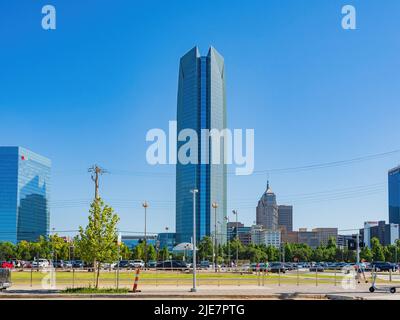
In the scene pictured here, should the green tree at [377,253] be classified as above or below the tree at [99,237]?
below

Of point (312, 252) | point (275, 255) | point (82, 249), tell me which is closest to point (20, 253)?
point (275, 255)

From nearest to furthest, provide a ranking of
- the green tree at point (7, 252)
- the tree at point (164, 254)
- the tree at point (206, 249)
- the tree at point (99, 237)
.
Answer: the tree at point (99, 237) → the tree at point (164, 254) → the tree at point (206, 249) → the green tree at point (7, 252)

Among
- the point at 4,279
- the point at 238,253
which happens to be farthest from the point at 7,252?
the point at 4,279

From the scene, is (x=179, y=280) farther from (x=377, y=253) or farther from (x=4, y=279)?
(x=377, y=253)

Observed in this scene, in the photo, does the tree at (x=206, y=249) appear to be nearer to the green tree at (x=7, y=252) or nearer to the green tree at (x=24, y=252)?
the green tree at (x=24, y=252)

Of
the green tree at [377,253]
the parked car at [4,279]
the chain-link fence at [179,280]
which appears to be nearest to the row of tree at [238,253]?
the green tree at [377,253]

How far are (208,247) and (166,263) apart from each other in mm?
54774

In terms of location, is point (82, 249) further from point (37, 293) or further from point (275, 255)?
point (275, 255)

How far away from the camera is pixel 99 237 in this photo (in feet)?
119

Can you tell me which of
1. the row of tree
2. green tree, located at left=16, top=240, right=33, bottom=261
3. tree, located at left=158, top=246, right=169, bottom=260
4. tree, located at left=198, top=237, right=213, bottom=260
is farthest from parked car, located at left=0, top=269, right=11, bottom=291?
green tree, located at left=16, top=240, right=33, bottom=261

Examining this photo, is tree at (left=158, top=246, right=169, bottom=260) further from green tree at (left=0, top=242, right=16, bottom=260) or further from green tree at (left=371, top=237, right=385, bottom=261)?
green tree at (left=371, top=237, right=385, bottom=261)

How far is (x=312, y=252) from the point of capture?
17025 centimetres

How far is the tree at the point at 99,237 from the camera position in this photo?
36.2 m

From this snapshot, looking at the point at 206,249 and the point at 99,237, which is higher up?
the point at 99,237
